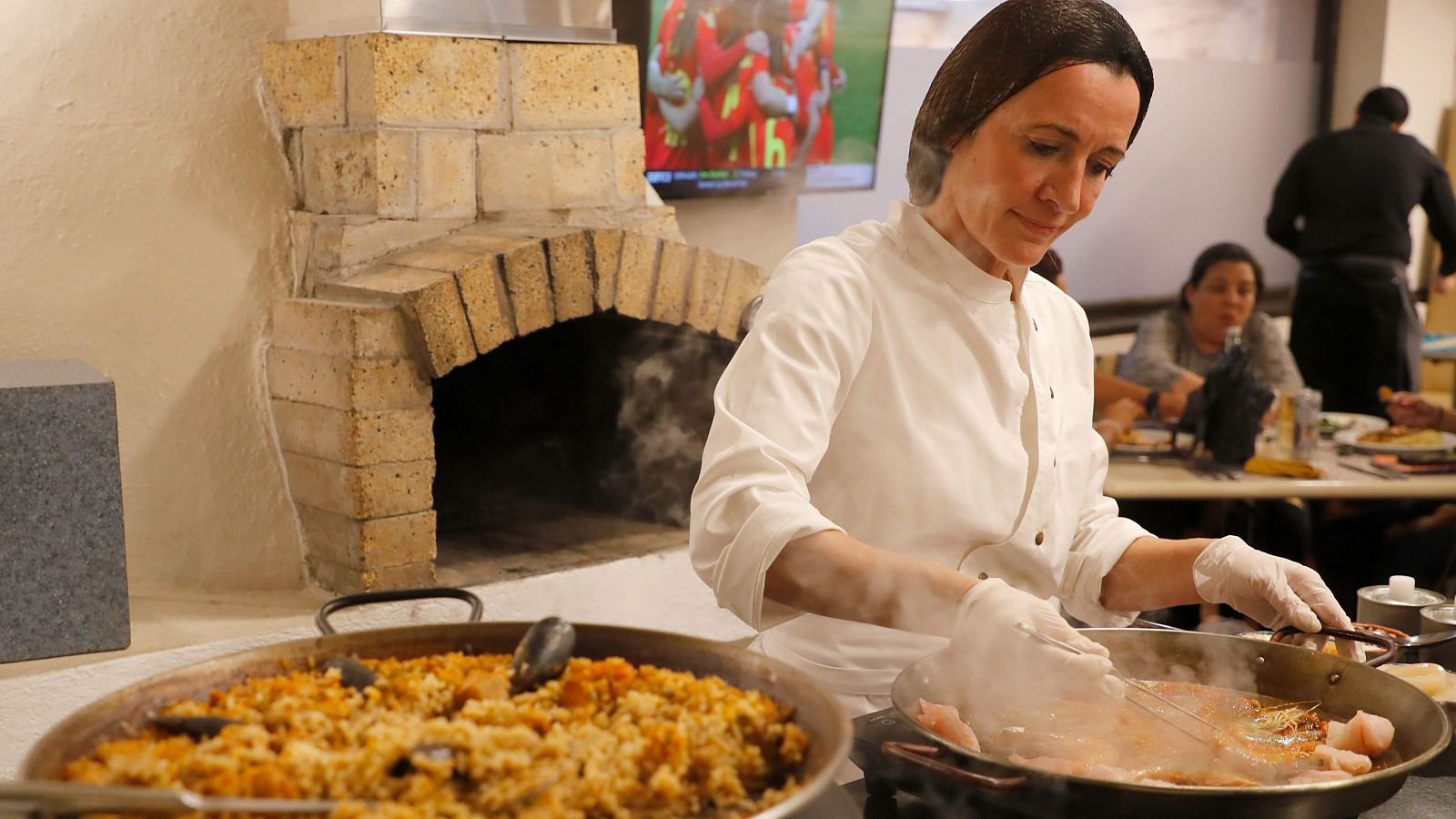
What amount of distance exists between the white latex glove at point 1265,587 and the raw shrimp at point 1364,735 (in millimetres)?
328

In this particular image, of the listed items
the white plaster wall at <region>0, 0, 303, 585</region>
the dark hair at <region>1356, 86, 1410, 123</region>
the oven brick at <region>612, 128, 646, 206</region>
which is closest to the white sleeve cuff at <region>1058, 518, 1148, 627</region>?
the oven brick at <region>612, 128, 646, 206</region>

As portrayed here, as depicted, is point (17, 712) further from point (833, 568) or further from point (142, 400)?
point (833, 568)

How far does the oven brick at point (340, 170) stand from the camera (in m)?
2.80

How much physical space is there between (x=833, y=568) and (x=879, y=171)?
391 cm

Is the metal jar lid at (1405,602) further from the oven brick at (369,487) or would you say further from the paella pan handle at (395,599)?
the oven brick at (369,487)

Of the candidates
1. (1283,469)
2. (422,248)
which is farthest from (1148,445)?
(422,248)

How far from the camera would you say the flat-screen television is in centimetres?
385

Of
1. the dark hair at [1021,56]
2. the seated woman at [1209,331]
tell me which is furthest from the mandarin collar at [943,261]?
the seated woman at [1209,331]

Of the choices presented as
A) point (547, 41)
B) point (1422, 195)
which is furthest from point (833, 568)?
point (1422, 195)

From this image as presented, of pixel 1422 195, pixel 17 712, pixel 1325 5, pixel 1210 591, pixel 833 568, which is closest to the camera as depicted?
pixel 833 568

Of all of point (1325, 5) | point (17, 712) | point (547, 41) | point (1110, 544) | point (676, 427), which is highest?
point (1325, 5)

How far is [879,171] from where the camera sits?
516cm

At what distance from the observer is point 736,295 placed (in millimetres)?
3289

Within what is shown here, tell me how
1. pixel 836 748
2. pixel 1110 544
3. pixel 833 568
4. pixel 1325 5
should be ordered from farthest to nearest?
1. pixel 1325 5
2. pixel 1110 544
3. pixel 833 568
4. pixel 836 748
